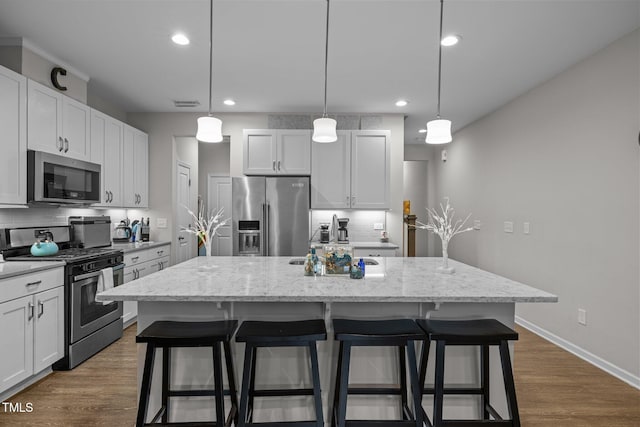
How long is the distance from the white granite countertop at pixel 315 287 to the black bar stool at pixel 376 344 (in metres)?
0.17

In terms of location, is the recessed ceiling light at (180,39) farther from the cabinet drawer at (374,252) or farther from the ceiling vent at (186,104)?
the cabinet drawer at (374,252)

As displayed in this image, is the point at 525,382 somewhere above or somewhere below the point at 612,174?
below

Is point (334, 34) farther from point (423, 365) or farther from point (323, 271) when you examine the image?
point (423, 365)

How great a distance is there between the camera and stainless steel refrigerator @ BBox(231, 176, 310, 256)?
4395mm

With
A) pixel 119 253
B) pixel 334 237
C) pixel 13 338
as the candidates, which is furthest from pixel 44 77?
pixel 334 237

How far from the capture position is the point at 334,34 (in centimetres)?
284

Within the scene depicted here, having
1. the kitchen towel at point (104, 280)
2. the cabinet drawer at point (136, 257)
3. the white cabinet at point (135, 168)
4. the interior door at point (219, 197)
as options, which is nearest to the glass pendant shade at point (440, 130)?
the kitchen towel at point (104, 280)

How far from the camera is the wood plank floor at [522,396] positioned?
7.43 feet

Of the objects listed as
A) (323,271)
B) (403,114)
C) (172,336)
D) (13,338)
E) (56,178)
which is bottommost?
(13,338)

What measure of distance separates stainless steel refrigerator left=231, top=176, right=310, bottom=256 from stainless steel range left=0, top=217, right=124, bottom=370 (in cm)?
136

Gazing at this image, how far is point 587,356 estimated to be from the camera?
10.4 ft

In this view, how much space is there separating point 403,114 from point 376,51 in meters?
1.94

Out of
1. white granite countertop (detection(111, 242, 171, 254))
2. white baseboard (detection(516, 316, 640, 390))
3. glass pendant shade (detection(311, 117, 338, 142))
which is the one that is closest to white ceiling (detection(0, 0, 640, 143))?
glass pendant shade (detection(311, 117, 338, 142))

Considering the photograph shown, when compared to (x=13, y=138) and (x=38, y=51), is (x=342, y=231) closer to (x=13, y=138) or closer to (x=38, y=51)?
(x=13, y=138)
